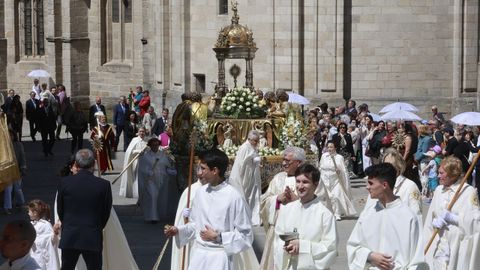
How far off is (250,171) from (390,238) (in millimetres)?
10940

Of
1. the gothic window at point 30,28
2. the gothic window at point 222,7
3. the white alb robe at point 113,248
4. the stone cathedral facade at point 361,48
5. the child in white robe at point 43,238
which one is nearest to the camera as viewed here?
the child in white robe at point 43,238

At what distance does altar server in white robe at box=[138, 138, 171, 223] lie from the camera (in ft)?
68.6

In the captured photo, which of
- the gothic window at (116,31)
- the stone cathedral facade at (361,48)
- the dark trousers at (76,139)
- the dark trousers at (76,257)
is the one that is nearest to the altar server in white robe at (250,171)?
the dark trousers at (76,257)

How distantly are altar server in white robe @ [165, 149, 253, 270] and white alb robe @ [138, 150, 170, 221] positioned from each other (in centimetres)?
932

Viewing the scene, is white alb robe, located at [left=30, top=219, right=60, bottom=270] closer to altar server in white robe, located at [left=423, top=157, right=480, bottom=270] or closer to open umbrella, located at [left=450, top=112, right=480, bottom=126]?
altar server in white robe, located at [left=423, top=157, right=480, bottom=270]

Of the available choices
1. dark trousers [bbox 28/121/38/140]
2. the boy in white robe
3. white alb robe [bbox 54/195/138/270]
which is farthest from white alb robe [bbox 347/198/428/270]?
dark trousers [bbox 28/121/38/140]

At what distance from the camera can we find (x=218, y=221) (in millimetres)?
11453

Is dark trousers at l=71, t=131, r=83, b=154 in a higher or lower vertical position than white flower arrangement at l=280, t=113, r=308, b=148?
lower

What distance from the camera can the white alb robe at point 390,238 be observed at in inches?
398

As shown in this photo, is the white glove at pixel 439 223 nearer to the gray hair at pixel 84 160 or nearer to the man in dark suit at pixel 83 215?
the man in dark suit at pixel 83 215

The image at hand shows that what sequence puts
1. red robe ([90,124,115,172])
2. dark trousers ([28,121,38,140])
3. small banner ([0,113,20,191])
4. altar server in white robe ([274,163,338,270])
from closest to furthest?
small banner ([0,113,20,191])
altar server in white robe ([274,163,338,270])
red robe ([90,124,115,172])
dark trousers ([28,121,38,140])

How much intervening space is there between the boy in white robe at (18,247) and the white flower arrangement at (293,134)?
1525 cm

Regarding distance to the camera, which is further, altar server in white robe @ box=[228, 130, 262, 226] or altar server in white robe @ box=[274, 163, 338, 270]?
altar server in white robe @ box=[228, 130, 262, 226]

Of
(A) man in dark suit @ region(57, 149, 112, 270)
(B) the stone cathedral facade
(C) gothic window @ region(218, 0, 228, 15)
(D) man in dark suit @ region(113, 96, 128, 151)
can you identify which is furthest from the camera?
(C) gothic window @ region(218, 0, 228, 15)
